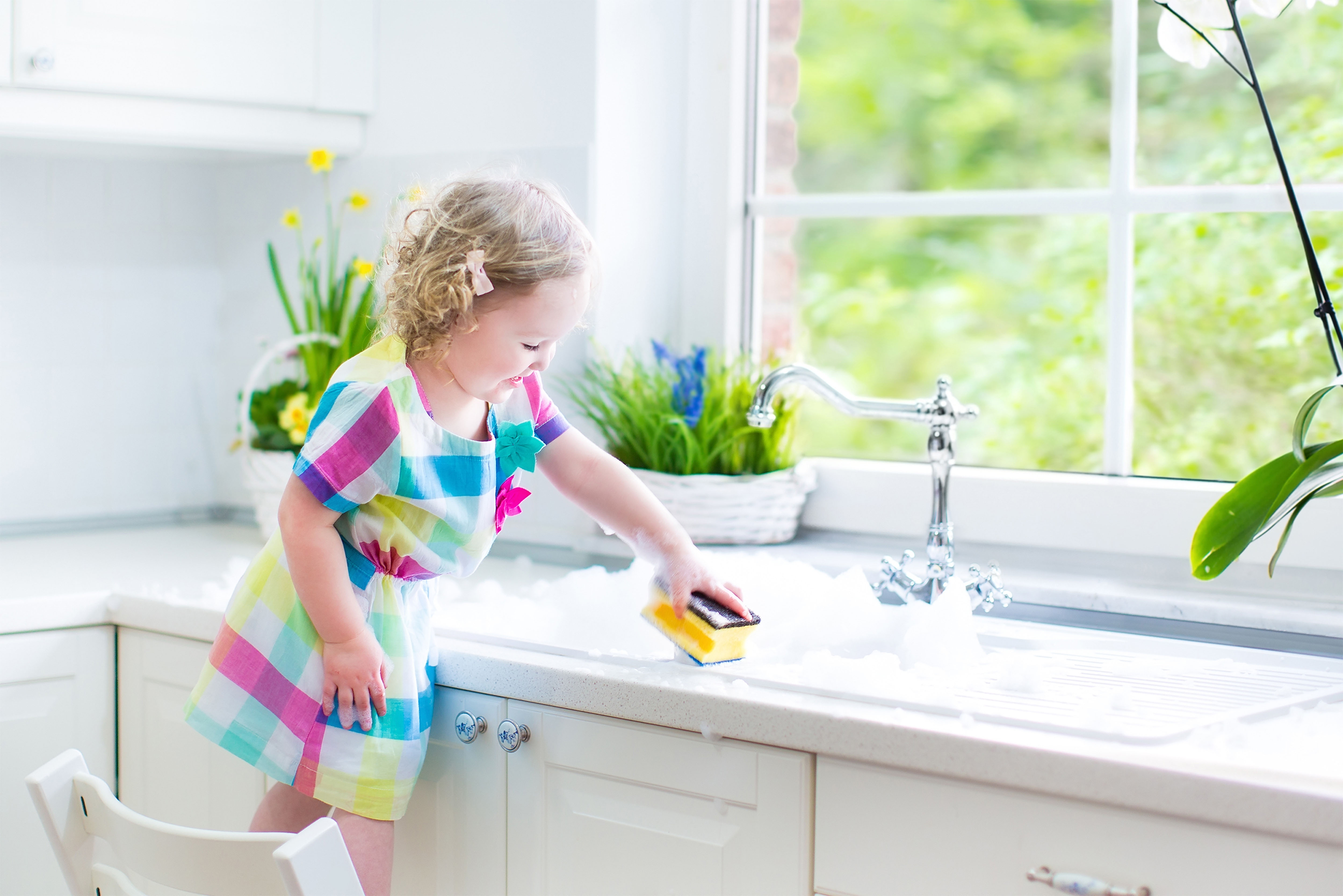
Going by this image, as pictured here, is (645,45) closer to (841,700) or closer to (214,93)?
(214,93)

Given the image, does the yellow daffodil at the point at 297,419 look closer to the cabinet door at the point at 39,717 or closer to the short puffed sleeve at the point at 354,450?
the cabinet door at the point at 39,717

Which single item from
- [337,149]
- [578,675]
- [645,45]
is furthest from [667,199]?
[578,675]

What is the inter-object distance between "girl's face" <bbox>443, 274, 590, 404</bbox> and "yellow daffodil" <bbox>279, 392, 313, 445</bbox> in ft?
2.25

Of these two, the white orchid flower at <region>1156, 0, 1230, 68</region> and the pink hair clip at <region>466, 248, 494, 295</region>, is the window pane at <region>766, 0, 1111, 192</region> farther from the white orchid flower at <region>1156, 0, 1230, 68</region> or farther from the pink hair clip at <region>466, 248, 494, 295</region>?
the pink hair clip at <region>466, 248, 494, 295</region>

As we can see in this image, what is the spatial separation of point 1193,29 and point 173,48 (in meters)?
1.26

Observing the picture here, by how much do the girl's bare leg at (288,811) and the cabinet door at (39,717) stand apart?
423mm

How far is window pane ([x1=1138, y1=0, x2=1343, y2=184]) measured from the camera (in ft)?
7.56

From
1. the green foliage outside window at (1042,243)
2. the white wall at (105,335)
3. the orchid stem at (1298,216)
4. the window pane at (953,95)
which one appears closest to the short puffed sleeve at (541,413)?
the orchid stem at (1298,216)

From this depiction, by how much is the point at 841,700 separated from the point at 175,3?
51.1 inches

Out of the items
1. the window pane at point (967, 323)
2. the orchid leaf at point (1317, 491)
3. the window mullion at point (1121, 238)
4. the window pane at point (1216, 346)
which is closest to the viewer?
the orchid leaf at point (1317, 491)

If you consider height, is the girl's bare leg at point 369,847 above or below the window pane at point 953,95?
below

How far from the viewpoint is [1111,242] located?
149 cm

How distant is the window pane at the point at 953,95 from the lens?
483 centimetres

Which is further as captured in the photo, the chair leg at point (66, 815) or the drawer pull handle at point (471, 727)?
the drawer pull handle at point (471, 727)
